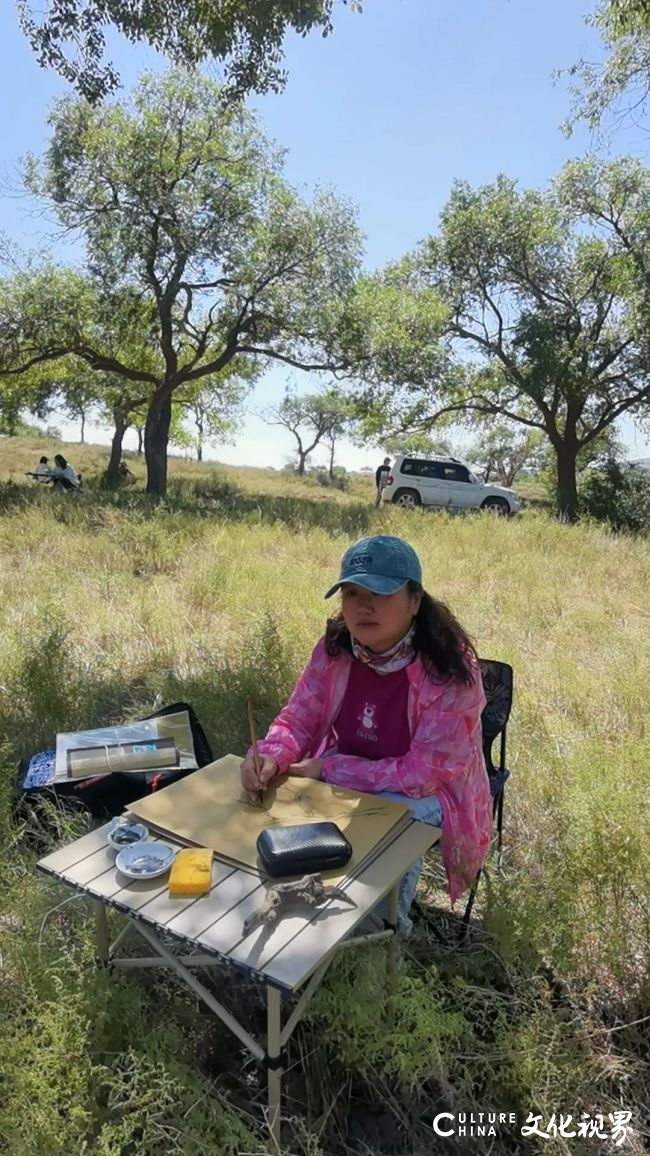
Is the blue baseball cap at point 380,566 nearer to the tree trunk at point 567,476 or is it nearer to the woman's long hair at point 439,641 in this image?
the woman's long hair at point 439,641

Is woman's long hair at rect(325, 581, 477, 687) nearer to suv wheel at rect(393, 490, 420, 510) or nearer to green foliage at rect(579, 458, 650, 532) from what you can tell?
green foliage at rect(579, 458, 650, 532)

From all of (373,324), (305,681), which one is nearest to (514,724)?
(305,681)

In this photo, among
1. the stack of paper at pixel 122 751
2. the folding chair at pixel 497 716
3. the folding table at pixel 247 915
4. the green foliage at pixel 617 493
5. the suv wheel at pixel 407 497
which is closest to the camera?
the folding table at pixel 247 915

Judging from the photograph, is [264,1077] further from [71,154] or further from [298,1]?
[71,154]

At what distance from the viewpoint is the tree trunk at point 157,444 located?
15.5 m

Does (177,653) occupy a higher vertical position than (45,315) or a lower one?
lower

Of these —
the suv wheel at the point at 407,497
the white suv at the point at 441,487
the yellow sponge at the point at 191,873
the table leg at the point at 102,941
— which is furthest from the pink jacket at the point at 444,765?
the suv wheel at the point at 407,497

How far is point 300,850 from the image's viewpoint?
4.94 ft

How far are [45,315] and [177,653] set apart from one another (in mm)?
11534

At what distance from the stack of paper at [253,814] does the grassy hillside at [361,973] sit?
0.95ft

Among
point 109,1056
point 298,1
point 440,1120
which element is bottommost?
point 440,1120

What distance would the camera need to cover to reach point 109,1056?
5.25 feet

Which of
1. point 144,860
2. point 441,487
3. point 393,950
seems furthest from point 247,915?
point 441,487

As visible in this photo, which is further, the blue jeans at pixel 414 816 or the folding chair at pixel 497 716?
the folding chair at pixel 497 716
